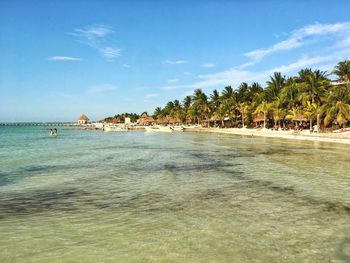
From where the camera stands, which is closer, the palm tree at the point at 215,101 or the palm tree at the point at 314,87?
the palm tree at the point at 314,87

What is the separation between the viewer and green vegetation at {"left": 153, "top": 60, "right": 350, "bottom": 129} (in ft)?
156

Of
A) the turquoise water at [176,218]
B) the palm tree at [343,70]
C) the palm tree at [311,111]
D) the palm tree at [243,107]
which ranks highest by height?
the palm tree at [343,70]

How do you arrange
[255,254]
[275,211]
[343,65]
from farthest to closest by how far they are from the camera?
[343,65] → [275,211] → [255,254]

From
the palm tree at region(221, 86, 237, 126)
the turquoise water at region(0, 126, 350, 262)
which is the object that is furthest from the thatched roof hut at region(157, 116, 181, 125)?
the turquoise water at region(0, 126, 350, 262)

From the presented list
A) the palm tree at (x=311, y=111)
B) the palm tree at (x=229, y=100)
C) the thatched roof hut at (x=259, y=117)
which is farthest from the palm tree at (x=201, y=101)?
the palm tree at (x=311, y=111)

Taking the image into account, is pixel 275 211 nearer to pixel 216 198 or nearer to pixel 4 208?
pixel 216 198

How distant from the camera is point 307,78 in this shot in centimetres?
5403

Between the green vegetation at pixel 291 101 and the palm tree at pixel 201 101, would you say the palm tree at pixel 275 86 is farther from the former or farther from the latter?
the palm tree at pixel 201 101

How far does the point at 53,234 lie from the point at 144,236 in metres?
2.05

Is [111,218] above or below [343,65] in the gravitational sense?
below

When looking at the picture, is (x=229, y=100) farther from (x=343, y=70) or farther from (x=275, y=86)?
(x=343, y=70)

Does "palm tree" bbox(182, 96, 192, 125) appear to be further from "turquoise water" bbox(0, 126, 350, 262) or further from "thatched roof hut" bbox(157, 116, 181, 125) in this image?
"turquoise water" bbox(0, 126, 350, 262)

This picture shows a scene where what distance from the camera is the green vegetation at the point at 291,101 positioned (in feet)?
156

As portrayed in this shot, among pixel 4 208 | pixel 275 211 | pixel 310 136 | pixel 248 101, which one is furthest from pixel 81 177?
pixel 248 101
